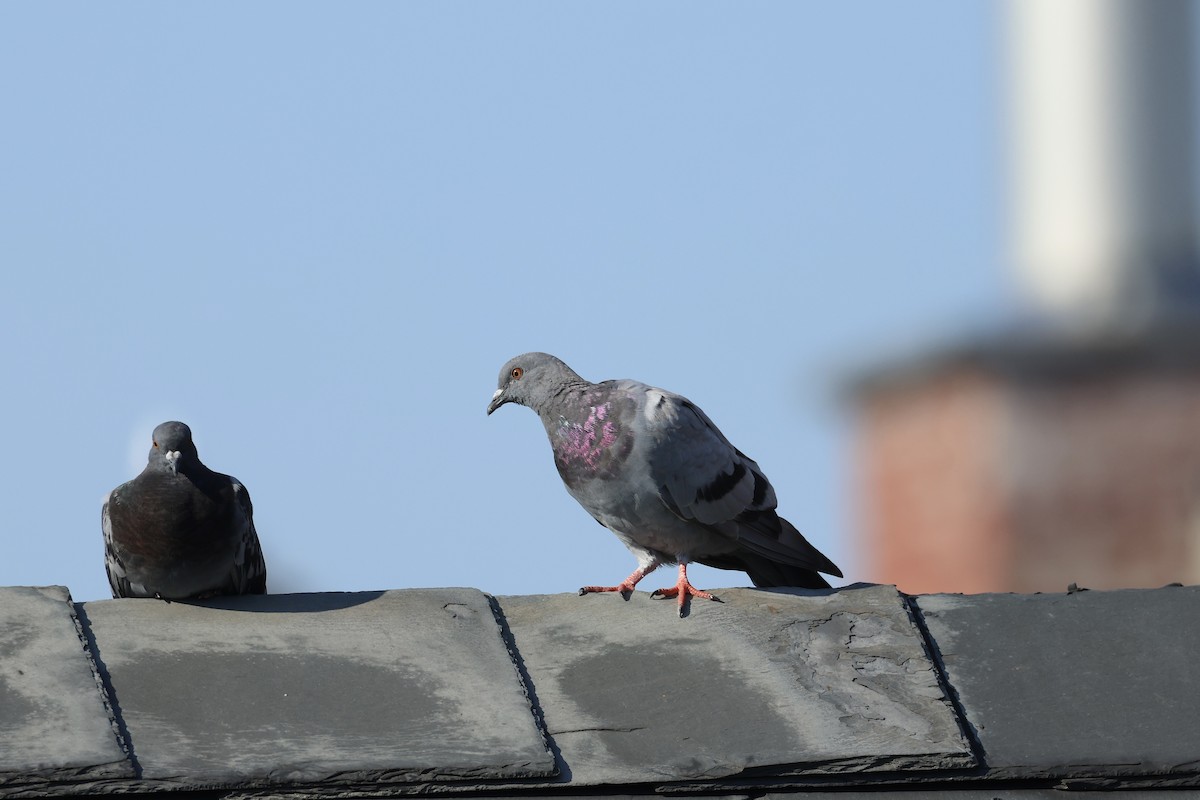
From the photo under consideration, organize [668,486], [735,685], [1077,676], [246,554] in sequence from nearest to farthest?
[735,685]
[1077,676]
[246,554]
[668,486]

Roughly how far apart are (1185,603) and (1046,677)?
59cm

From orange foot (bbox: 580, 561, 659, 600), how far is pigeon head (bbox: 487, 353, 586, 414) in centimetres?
82

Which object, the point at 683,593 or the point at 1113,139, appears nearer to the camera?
the point at 683,593

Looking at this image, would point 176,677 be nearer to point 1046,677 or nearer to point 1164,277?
point 1046,677

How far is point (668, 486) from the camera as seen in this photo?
769 cm

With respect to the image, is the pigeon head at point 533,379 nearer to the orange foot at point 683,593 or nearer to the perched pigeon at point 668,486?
A: the perched pigeon at point 668,486

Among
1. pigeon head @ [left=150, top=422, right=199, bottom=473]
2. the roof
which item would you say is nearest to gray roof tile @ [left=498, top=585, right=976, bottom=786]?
the roof

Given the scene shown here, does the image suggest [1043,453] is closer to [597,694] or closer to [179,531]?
[179,531]

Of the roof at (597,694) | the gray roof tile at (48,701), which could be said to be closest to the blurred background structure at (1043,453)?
the roof at (597,694)

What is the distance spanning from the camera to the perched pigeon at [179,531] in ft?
22.2

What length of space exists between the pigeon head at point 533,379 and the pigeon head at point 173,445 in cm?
159

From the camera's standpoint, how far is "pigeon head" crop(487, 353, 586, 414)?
26.8 ft

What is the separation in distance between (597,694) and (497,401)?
11.3 ft

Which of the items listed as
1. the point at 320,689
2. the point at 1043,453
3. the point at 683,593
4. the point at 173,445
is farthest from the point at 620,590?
the point at 1043,453
